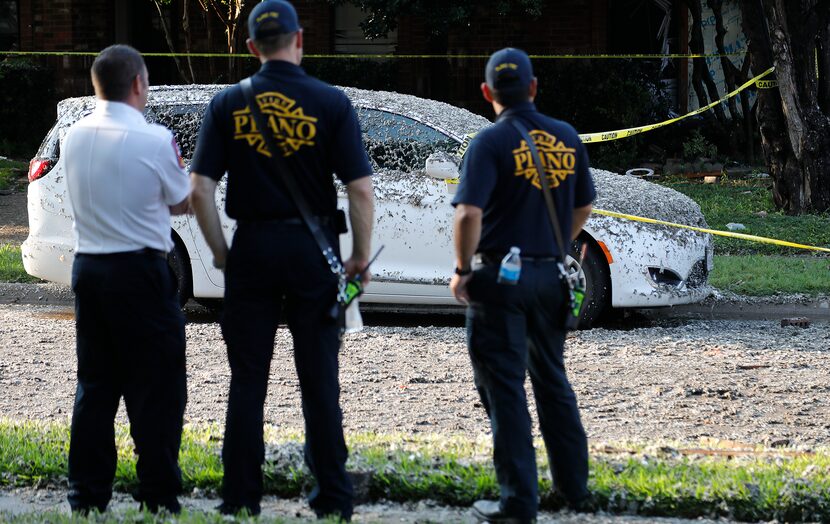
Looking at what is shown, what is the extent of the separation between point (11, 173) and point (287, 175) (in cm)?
1554

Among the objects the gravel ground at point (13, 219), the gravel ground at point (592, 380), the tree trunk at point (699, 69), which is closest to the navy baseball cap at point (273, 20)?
the gravel ground at point (592, 380)

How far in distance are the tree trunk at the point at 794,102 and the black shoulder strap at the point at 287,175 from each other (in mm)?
10951

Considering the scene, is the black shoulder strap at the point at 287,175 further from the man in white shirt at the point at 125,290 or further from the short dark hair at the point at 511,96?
the short dark hair at the point at 511,96

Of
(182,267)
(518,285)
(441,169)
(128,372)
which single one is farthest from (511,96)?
(182,267)

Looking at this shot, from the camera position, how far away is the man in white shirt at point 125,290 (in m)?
4.47

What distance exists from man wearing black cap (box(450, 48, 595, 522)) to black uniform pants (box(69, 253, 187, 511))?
3.69 ft

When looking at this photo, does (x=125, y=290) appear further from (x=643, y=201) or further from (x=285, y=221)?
(x=643, y=201)

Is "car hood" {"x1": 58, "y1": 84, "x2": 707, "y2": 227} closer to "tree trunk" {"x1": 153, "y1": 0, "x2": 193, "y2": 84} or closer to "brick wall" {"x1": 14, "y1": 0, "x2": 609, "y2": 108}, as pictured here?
"tree trunk" {"x1": 153, "y1": 0, "x2": 193, "y2": 84}

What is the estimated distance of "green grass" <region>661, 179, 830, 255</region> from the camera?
1272 centimetres

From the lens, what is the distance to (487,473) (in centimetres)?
497

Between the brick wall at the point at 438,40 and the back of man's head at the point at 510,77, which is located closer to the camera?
the back of man's head at the point at 510,77

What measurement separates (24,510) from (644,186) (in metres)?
6.19

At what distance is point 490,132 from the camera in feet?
14.9

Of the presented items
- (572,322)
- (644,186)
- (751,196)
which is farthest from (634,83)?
(572,322)
